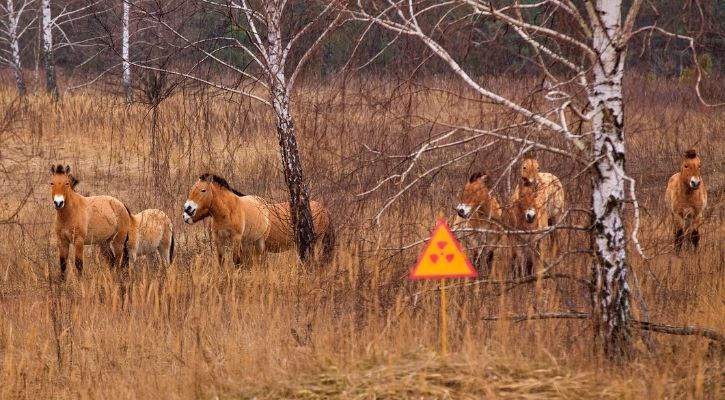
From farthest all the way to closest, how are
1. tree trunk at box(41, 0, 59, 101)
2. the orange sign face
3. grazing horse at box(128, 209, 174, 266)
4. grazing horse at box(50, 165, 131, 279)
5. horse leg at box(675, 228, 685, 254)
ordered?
tree trunk at box(41, 0, 59, 101)
grazing horse at box(128, 209, 174, 266)
grazing horse at box(50, 165, 131, 279)
horse leg at box(675, 228, 685, 254)
the orange sign face

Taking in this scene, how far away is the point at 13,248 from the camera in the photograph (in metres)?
15.8

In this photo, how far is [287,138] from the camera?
13.9 meters

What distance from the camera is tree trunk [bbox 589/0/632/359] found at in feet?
26.8

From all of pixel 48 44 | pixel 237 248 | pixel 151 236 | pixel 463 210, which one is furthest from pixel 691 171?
pixel 48 44

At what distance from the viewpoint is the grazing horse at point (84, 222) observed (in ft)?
47.0

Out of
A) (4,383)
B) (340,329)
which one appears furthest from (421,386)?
(4,383)

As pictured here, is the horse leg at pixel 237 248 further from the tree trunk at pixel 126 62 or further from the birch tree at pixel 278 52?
the tree trunk at pixel 126 62

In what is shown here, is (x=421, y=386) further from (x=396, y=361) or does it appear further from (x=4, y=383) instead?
(x=4, y=383)

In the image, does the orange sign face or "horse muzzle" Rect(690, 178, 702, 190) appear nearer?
the orange sign face

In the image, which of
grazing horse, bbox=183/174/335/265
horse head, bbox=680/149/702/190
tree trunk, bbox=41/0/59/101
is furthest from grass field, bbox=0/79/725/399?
tree trunk, bbox=41/0/59/101

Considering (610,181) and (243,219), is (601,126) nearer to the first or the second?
(610,181)

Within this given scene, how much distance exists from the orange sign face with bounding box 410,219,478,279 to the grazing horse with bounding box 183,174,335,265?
6.09m

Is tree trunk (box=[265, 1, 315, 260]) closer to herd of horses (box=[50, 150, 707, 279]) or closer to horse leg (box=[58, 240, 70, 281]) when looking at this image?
herd of horses (box=[50, 150, 707, 279])

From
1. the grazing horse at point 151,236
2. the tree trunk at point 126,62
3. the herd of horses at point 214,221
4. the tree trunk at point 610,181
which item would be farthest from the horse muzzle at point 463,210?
the grazing horse at point 151,236
